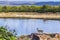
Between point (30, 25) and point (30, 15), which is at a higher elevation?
point (30, 15)

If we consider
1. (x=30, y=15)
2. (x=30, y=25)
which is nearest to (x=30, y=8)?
(x=30, y=15)

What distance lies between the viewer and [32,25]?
3420 mm

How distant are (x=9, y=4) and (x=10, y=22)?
346 mm

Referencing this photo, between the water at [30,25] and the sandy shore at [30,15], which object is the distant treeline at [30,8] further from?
the water at [30,25]

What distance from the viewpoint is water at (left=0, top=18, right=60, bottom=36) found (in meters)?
3.36

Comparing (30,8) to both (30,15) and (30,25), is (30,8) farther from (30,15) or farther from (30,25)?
(30,25)

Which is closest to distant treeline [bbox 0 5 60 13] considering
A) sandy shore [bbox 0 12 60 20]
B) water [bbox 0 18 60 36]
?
sandy shore [bbox 0 12 60 20]

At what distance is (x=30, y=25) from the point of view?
3445mm

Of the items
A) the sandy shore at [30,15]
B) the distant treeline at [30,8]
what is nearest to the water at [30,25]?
the sandy shore at [30,15]

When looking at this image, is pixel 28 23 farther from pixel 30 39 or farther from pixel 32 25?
pixel 30 39

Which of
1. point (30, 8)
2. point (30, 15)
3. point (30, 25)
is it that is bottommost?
point (30, 25)

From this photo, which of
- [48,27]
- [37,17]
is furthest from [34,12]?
[48,27]

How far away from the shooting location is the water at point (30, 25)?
3361mm

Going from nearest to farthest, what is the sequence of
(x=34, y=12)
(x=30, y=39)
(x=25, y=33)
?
(x=30, y=39) < (x=25, y=33) < (x=34, y=12)
